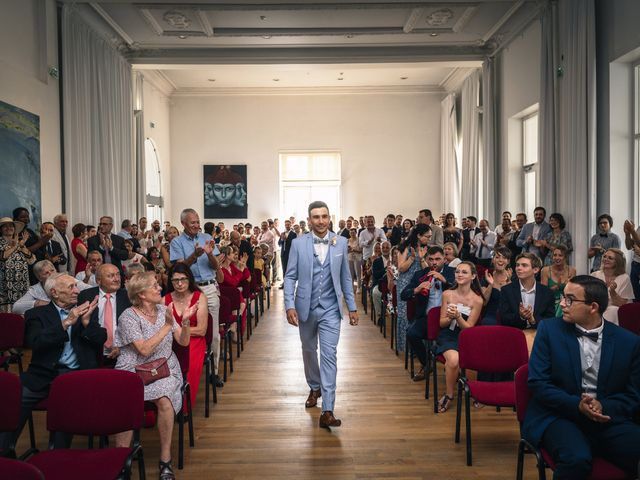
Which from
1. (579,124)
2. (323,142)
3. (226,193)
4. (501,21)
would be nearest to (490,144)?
(501,21)

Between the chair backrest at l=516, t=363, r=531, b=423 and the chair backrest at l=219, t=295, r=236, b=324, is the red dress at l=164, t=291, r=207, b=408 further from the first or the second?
the chair backrest at l=516, t=363, r=531, b=423

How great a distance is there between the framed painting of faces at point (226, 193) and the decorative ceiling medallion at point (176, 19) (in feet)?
27.6

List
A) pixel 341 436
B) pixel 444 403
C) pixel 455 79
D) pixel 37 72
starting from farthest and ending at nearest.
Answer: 1. pixel 455 79
2. pixel 37 72
3. pixel 444 403
4. pixel 341 436

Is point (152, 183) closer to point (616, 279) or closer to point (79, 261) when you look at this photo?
point (79, 261)

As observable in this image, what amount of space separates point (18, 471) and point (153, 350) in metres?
1.83

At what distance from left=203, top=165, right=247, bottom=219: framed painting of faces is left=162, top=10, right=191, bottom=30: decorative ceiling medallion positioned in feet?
27.6

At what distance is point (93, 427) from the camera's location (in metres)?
3.05

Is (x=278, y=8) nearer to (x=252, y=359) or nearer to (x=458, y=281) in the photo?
(x=252, y=359)

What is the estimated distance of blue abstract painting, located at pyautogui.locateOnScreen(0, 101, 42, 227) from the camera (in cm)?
847

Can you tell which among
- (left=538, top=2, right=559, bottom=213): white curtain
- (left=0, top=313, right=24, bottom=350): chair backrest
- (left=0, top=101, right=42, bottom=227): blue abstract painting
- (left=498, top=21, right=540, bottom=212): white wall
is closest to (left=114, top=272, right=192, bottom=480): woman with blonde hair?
(left=0, top=313, right=24, bottom=350): chair backrest

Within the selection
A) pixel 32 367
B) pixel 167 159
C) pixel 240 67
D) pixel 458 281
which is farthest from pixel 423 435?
pixel 167 159

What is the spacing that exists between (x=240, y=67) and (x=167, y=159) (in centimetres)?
682

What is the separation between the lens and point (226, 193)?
20812mm

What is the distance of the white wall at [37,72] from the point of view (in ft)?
29.1
